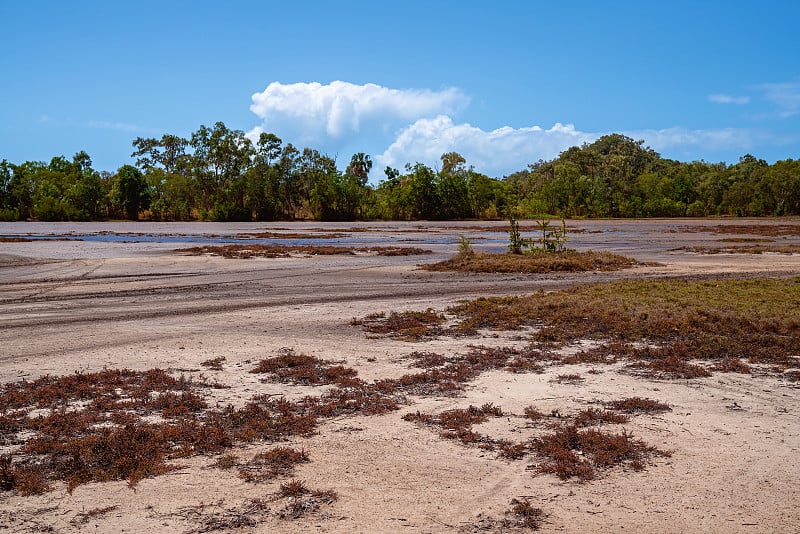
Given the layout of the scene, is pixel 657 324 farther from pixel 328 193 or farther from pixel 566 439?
pixel 328 193

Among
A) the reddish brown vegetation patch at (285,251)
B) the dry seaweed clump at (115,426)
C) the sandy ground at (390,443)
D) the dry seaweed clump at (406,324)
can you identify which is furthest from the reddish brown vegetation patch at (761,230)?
the dry seaweed clump at (115,426)

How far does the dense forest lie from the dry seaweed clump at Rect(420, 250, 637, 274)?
62.3 m

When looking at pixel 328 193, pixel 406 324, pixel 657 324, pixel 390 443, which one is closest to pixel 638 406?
pixel 390 443

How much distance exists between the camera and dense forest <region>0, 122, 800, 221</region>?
290ft

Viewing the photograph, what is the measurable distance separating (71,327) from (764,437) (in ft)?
35.5

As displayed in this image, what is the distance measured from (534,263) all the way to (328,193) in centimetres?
6631

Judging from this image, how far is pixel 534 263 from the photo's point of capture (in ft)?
76.9

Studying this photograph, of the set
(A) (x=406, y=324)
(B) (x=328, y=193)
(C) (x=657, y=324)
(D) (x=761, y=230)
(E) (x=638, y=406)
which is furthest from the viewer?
(B) (x=328, y=193)

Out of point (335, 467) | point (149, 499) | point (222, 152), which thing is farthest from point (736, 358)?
point (222, 152)

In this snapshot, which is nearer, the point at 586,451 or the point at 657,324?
the point at 586,451

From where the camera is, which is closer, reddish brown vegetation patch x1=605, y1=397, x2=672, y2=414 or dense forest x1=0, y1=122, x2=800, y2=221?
reddish brown vegetation patch x1=605, y1=397, x2=672, y2=414

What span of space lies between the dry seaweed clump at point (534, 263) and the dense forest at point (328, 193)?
6229cm

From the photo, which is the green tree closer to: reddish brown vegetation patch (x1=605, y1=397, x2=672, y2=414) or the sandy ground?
the sandy ground

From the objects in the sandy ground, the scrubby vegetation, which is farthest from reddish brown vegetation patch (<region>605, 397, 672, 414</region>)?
the scrubby vegetation
